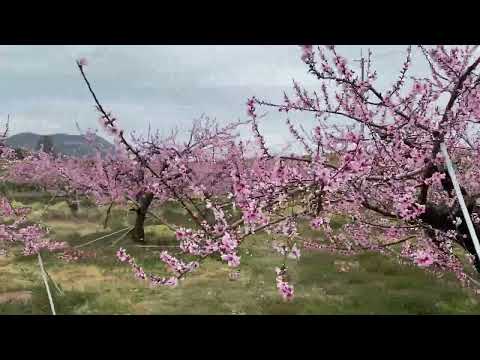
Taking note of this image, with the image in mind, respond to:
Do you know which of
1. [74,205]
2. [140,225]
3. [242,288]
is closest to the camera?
[242,288]

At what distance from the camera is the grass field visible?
444cm

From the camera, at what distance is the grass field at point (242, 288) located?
444 cm

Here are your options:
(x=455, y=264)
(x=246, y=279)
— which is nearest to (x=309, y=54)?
(x=455, y=264)

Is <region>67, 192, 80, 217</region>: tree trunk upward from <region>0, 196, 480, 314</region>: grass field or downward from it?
upward

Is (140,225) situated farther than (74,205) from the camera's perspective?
No

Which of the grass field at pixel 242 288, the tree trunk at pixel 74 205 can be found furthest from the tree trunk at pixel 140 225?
Result: the tree trunk at pixel 74 205

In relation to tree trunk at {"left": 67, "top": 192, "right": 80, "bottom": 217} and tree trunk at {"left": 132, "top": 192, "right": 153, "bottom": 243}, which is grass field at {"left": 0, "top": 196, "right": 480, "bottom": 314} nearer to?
tree trunk at {"left": 132, "top": 192, "right": 153, "bottom": 243}

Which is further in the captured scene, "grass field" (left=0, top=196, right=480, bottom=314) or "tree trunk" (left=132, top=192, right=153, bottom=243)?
"tree trunk" (left=132, top=192, right=153, bottom=243)

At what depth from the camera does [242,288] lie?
16.4ft

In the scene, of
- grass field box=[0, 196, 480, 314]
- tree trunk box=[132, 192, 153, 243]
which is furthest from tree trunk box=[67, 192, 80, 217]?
tree trunk box=[132, 192, 153, 243]

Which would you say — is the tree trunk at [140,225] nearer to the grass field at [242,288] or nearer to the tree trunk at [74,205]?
the grass field at [242,288]

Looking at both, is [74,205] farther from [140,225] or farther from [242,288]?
→ [242,288]

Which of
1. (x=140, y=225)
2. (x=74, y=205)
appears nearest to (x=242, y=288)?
(x=140, y=225)
